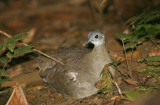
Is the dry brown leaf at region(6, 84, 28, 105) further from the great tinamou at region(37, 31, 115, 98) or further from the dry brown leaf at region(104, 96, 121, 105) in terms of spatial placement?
the dry brown leaf at region(104, 96, 121, 105)

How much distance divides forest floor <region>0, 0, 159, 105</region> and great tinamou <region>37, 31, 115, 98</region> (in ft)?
0.77

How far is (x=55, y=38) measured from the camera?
29.8 ft

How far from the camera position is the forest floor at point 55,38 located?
5.06 m

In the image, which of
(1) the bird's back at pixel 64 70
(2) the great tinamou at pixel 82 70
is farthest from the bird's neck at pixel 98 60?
(1) the bird's back at pixel 64 70

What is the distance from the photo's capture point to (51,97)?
17.8 ft

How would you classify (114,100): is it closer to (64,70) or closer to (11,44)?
(64,70)

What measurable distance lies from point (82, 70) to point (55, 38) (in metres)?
4.31

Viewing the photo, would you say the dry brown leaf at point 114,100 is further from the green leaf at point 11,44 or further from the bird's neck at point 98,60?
the green leaf at point 11,44

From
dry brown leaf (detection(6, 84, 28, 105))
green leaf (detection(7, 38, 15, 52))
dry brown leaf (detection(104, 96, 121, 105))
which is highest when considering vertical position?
green leaf (detection(7, 38, 15, 52))

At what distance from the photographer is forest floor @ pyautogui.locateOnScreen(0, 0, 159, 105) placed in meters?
5.06

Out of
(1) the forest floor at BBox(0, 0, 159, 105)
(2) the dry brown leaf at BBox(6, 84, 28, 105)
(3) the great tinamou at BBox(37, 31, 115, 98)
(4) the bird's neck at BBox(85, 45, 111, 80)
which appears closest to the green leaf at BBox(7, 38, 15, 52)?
(1) the forest floor at BBox(0, 0, 159, 105)

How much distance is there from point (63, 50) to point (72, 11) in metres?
6.34

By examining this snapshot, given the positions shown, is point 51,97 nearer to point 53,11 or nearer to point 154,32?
point 154,32

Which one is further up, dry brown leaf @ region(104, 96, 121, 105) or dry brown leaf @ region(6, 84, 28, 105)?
dry brown leaf @ region(6, 84, 28, 105)
